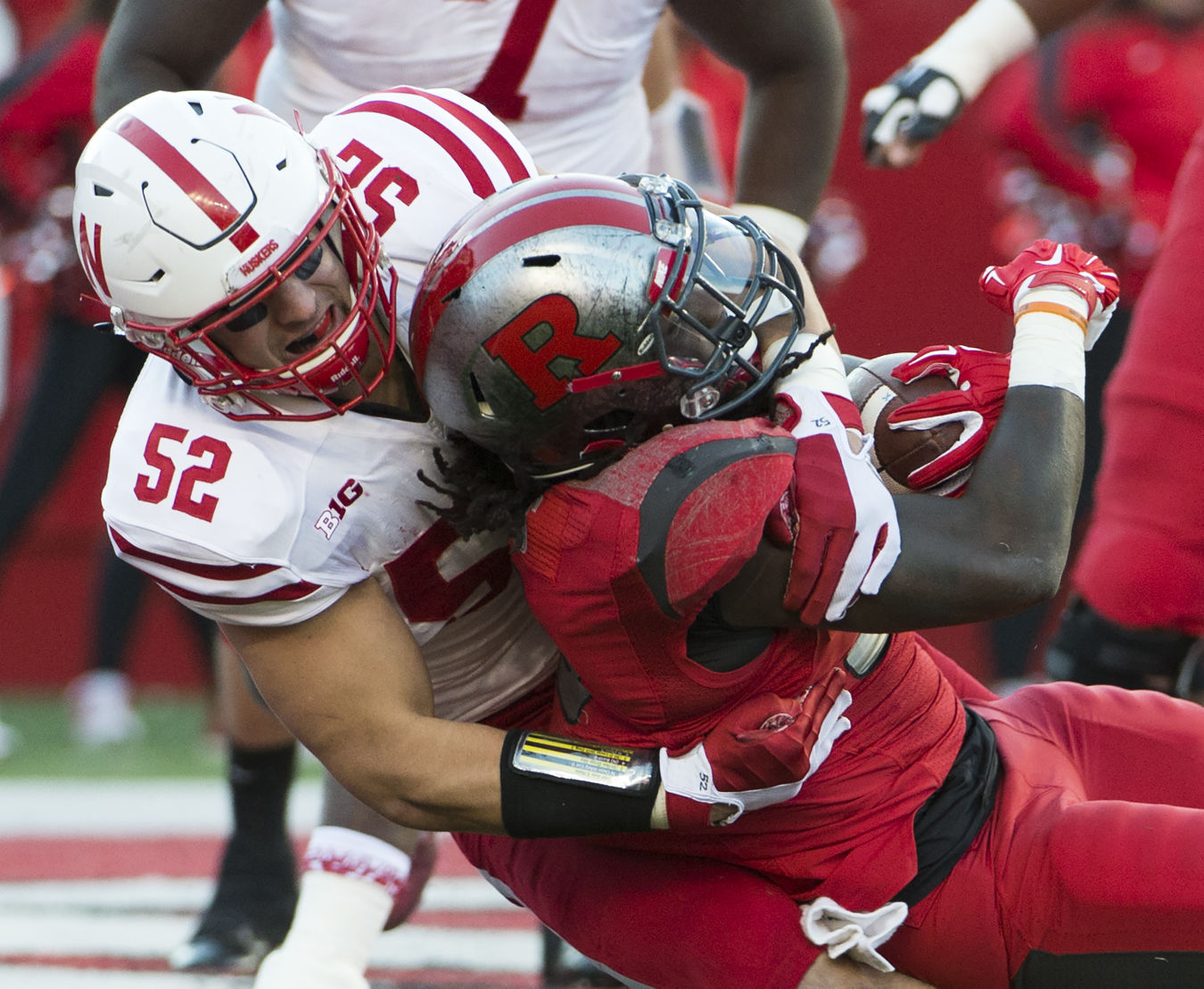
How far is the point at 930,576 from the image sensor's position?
5.29ft

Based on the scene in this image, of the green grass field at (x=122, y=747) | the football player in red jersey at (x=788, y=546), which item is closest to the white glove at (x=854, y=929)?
the football player in red jersey at (x=788, y=546)

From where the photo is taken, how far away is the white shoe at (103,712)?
4.84m

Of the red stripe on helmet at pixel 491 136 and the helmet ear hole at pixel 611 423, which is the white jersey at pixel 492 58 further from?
the helmet ear hole at pixel 611 423

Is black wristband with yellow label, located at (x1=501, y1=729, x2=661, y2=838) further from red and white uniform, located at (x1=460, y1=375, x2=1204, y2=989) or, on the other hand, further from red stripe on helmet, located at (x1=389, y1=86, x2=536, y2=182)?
red stripe on helmet, located at (x1=389, y1=86, x2=536, y2=182)

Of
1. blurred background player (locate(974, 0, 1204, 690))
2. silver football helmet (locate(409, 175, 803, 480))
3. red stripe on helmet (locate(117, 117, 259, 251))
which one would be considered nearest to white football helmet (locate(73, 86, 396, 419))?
red stripe on helmet (locate(117, 117, 259, 251))

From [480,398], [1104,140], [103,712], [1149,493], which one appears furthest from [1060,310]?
[103,712]

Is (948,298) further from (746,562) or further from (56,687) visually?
(746,562)

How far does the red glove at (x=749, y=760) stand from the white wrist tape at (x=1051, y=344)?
0.41 m

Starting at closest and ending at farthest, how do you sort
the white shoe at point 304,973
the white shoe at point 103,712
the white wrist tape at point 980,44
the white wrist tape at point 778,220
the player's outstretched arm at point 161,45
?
the white shoe at point 304,973 < the player's outstretched arm at point 161,45 < the white wrist tape at point 778,220 < the white wrist tape at point 980,44 < the white shoe at point 103,712

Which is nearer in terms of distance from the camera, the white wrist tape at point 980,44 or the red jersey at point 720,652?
the red jersey at point 720,652

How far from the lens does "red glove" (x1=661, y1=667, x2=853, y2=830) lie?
1664mm

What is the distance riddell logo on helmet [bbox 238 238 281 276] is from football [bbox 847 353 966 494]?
662mm

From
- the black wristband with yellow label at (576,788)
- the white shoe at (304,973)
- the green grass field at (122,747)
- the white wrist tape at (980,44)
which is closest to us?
the black wristband with yellow label at (576,788)

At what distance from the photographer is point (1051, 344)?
1.74 m
